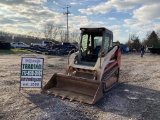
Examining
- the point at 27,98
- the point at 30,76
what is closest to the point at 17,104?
the point at 27,98

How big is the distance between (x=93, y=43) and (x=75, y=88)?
2.96 m

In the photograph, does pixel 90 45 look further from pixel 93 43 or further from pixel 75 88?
pixel 75 88

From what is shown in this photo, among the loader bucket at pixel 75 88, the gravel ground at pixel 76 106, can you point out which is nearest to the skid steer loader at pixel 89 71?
the loader bucket at pixel 75 88

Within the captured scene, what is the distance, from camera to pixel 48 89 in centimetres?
948

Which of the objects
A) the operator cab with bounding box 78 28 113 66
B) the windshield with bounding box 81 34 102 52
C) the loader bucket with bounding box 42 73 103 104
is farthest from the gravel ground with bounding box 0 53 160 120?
the windshield with bounding box 81 34 102 52

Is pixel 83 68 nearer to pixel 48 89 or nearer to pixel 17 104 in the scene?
pixel 48 89

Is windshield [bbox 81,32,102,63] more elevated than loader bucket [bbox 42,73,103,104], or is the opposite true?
windshield [bbox 81,32,102,63]

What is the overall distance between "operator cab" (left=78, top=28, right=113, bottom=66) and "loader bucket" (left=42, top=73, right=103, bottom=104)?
1525mm

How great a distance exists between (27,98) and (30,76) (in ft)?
3.83

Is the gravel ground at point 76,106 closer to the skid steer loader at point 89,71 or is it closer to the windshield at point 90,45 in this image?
the skid steer loader at point 89,71

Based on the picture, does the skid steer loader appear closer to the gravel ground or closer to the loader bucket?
the loader bucket

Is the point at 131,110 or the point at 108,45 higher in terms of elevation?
the point at 108,45

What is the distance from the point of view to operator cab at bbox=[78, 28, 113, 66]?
1057cm

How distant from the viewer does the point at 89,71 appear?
9734mm
